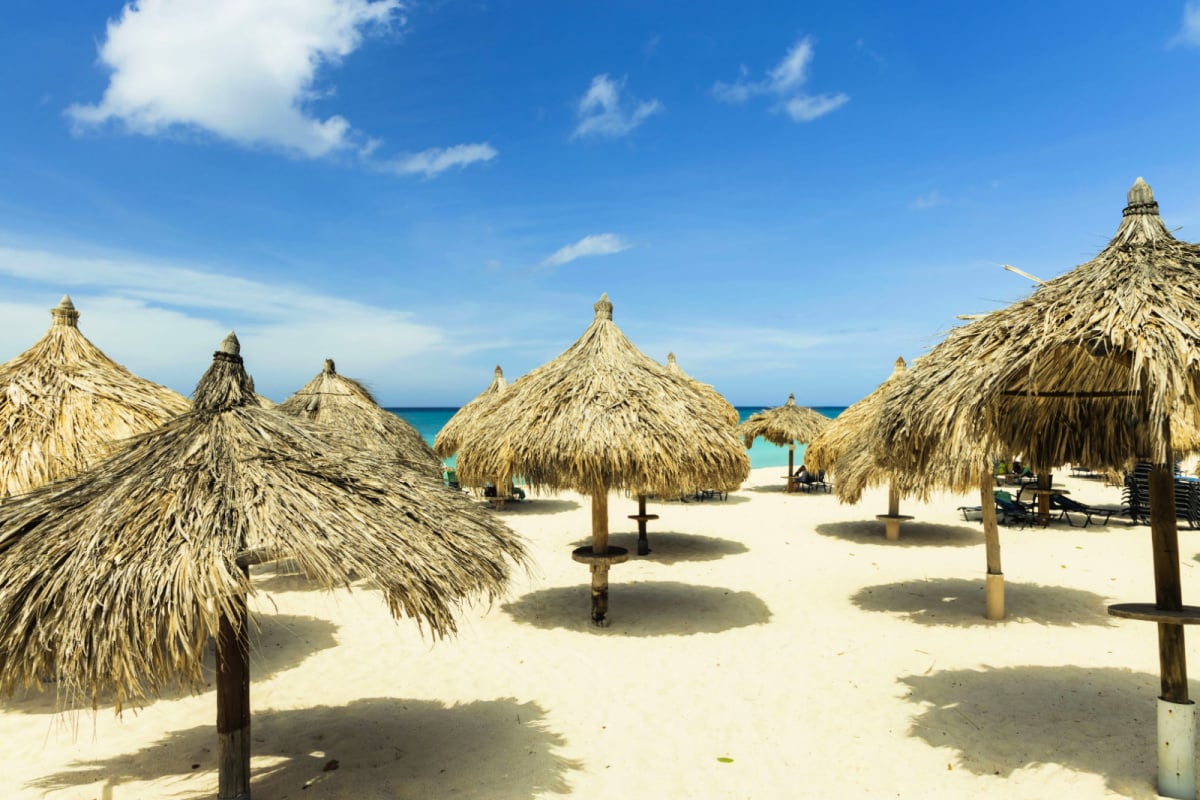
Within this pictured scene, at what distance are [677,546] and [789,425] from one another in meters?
11.4

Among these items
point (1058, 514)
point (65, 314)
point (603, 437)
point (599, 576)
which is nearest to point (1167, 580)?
point (603, 437)

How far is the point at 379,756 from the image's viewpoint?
5.15 m

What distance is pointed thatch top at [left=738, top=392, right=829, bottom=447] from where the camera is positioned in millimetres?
23266

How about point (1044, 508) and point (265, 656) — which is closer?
point (265, 656)

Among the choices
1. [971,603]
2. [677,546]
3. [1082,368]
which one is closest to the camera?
[1082,368]

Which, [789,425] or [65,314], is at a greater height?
[65,314]

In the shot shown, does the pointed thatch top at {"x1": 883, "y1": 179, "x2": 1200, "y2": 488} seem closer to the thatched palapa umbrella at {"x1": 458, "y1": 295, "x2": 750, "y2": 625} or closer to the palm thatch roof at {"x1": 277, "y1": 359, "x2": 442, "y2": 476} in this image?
the thatched palapa umbrella at {"x1": 458, "y1": 295, "x2": 750, "y2": 625}

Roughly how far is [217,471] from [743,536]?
1231cm

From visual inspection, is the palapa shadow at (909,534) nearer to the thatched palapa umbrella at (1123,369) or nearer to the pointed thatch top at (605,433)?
the pointed thatch top at (605,433)

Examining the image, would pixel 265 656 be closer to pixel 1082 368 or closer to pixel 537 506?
pixel 1082 368

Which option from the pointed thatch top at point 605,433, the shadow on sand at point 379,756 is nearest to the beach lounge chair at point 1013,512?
the pointed thatch top at point 605,433

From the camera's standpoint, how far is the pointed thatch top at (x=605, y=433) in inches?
303

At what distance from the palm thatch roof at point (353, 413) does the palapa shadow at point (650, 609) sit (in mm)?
3383

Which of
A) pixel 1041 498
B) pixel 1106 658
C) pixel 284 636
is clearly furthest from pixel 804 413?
pixel 284 636
